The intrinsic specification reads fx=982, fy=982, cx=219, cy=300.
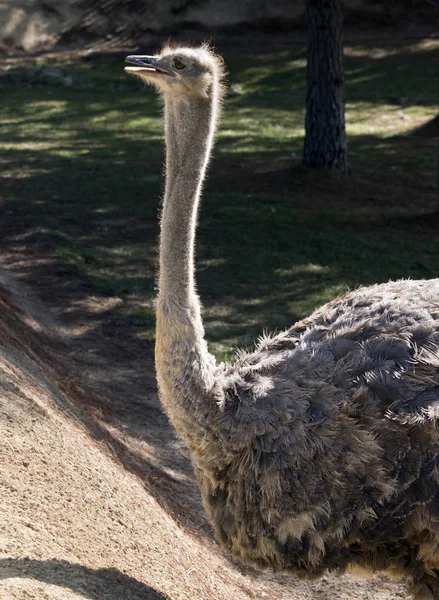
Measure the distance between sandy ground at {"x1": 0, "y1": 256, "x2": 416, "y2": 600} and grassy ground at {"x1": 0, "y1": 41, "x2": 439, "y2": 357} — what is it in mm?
1675

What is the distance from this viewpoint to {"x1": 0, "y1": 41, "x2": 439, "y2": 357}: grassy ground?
10.3 m

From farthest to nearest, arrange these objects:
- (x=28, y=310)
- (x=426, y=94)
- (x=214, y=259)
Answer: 1. (x=426, y=94)
2. (x=214, y=259)
3. (x=28, y=310)

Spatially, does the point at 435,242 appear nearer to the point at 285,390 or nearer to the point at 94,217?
the point at 94,217

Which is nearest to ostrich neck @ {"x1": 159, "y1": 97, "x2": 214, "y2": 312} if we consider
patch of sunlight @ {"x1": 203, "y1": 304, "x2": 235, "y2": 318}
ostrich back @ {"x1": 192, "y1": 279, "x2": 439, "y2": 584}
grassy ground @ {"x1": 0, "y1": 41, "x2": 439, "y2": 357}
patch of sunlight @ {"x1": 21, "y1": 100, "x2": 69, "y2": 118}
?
ostrich back @ {"x1": 192, "y1": 279, "x2": 439, "y2": 584}

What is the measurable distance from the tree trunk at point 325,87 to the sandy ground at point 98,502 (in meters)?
6.72

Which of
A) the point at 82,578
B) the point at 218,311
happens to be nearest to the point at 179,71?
the point at 82,578

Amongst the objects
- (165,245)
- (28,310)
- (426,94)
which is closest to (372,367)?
(165,245)

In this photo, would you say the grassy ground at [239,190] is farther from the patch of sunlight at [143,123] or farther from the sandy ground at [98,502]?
the sandy ground at [98,502]

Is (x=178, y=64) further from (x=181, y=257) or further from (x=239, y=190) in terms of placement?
(x=239, y=190)

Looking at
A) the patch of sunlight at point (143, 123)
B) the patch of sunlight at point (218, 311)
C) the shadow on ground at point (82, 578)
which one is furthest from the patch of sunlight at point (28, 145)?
the shadow on ground at point (82, 578)

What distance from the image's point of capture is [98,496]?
16.2 ft

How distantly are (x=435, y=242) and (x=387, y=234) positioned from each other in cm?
60

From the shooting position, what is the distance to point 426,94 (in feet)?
64.8

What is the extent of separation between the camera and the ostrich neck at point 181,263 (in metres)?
4.47
